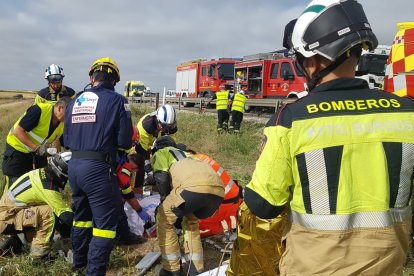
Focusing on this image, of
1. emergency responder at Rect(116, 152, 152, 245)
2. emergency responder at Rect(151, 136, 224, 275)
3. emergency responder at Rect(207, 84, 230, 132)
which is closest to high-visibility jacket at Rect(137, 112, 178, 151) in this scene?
emergency responder at Rect(116, 152, 152, 245)

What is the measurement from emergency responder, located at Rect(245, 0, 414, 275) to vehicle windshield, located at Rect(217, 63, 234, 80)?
58.5ft

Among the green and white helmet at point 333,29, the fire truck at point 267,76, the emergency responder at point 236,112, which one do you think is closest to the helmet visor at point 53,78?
the green and white helmet at point 333,29

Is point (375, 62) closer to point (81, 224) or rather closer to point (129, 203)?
point (129, 203)

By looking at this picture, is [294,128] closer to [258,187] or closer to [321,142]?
[321,142]

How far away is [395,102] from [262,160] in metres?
0.52

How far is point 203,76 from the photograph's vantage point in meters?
20.7

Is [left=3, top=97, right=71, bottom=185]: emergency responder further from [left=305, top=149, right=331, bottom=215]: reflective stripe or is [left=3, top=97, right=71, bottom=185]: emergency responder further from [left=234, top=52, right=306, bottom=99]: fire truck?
[left=234, top=52, right=306, bottom=99]: fire truck

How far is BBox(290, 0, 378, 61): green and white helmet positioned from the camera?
1342 millimetres

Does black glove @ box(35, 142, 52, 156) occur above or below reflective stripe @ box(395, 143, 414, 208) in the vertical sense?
below

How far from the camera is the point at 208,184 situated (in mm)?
3137

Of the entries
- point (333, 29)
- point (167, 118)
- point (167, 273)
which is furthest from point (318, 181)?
point (167, 118)

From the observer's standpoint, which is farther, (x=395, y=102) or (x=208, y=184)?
(x=208, y=184)

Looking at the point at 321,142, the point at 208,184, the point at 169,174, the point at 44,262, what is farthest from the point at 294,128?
the point at 44,262

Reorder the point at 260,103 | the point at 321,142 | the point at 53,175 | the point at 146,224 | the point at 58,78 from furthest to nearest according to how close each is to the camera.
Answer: the point at 260,103 → the point at 58,78 → the point at 146,224 → the point at 53,175 → the point at 321,142
